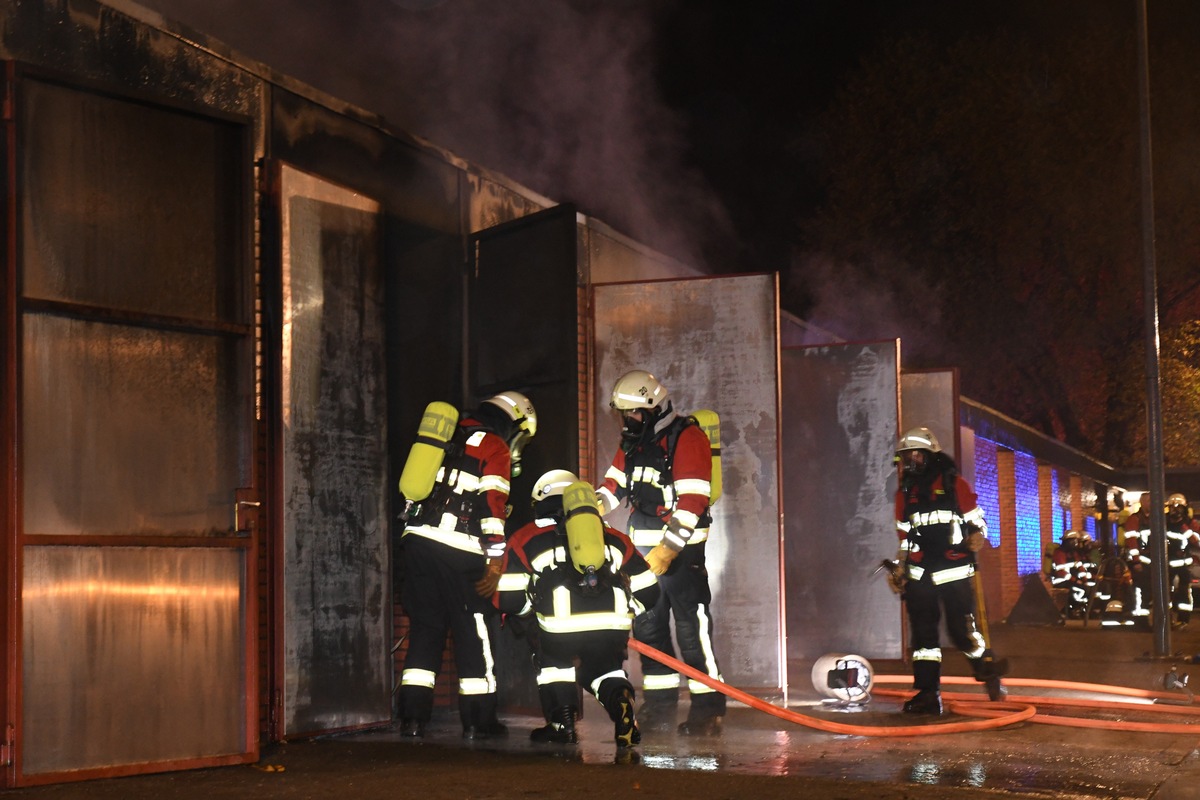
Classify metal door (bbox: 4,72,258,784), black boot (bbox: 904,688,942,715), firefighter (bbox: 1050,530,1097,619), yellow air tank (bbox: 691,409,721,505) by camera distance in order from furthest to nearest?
firefighter (bbox: 1050,530,1097,619)
black boot (bbox: 904,688,942,715)
yellow air tank (bbox: 691,409,721,505)
metal door (bbox: 4,72,258,784)

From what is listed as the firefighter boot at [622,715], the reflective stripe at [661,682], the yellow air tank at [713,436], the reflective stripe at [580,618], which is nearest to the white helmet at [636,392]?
the yellow air tank at [713,436]

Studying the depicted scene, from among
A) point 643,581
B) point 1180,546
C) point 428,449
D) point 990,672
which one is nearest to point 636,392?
point 643,581

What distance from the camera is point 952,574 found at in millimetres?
8633

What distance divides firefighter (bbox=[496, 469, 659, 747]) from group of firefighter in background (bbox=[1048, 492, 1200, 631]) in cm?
916

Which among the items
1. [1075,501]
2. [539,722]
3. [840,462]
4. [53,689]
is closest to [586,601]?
[539,722]

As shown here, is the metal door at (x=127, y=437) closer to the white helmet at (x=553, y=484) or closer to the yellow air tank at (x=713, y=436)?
the white helmet at (x=553, y=484)

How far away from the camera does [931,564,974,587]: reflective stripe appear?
863 centimetres

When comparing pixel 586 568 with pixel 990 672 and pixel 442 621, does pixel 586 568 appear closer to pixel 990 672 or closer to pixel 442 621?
pixel 442 621

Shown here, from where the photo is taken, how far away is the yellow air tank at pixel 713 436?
811 centimetres

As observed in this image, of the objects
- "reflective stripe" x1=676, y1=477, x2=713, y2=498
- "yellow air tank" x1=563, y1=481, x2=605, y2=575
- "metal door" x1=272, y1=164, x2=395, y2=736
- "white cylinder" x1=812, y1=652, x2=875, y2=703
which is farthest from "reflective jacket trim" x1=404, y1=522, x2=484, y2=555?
"white cylinder" x1=812, y1=652, x2=875, y2=703

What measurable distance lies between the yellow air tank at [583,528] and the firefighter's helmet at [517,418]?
1144 mm

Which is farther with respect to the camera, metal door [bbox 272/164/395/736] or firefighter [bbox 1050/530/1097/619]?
firefighter [bbox 1050/530/1097/619]

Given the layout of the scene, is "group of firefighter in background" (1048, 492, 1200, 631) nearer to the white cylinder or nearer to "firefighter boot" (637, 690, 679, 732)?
the white cylinder

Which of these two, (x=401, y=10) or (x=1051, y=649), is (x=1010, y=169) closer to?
(x=1051, y=649)
